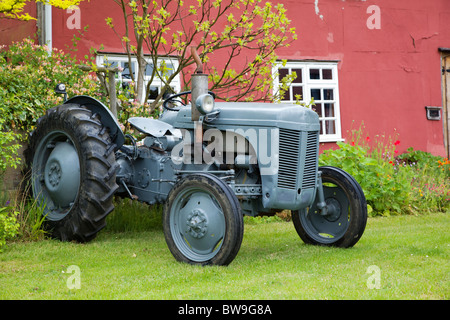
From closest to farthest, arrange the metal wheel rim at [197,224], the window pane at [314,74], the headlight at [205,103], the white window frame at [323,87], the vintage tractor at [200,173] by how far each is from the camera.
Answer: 1. the metal wheel rim at [197,224]
2. the vintage tractor at [200,173]
3. the headlight at [205,103]
4. the white window frame at [323,87]
5. the window pane at [314,74]

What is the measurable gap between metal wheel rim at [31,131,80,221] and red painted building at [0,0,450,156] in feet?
17.3

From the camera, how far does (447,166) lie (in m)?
10.6

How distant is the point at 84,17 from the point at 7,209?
4131 millimetres

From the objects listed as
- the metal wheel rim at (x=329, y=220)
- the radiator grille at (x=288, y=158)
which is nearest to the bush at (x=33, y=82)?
the radiator grille at (x=288, y=158)

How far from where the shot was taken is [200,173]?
187 inches

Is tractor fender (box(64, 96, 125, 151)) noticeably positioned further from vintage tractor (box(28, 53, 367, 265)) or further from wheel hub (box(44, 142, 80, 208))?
wheel hub (box(44, 142, 80, 208))

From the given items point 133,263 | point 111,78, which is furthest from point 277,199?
point 111,78

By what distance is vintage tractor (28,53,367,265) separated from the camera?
4723 mm

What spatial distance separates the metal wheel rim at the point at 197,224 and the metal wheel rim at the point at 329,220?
129 centimetres

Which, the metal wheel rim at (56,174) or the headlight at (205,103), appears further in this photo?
the metal wheel rim at (56,174)

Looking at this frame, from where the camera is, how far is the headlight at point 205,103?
484cm

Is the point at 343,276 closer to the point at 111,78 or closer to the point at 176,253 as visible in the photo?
the point at 176,253

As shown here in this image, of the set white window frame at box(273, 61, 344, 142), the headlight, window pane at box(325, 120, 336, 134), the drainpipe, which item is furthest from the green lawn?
window pane at box(325, 120, 336, 134)

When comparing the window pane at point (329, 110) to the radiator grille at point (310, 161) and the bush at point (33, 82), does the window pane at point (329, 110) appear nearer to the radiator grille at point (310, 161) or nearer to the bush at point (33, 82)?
the bush at point (33, 82)
